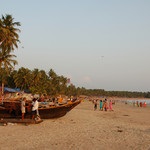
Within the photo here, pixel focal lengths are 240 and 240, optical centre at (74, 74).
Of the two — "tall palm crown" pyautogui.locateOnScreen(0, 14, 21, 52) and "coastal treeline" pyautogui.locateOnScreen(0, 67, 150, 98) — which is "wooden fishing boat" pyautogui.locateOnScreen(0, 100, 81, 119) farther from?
"coastal treeline" pyautogui.locateOnScreen(0, 67, 150, 98)

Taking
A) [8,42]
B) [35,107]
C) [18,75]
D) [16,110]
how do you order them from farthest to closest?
[18,75] → [8,42] → [16,110] → [35,107]

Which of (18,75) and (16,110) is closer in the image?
(16,110)

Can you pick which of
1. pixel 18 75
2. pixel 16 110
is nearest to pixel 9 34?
pixel 16 110

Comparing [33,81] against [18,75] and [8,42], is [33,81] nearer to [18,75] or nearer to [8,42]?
[18,75]

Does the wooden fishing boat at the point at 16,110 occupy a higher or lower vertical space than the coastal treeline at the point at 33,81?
lower

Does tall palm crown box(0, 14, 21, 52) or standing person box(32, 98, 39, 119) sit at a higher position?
tall palm crown box(0, 14, 21, 52)

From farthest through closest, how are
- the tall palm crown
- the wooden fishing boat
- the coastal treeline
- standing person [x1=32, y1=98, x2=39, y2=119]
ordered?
the coastal treeline
the tall palm crown
the wooden fishing boat
standing person [x1=32, y1=98, x2=39, y2=119]

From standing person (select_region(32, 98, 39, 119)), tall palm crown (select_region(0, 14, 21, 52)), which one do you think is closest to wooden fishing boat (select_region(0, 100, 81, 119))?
standing person (select_region(32, 98, 39, 119))

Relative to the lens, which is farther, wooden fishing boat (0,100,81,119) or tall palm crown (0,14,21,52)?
tall palm crown (0,14,21,52)

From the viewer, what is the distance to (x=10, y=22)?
3341 cm

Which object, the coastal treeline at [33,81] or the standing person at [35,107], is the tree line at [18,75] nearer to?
the coastal treeline at [33,81]

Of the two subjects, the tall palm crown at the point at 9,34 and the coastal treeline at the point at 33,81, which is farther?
the coastal treeline at the point at 33,81

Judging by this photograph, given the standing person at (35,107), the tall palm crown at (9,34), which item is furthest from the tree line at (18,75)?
the standing person at (35,107)

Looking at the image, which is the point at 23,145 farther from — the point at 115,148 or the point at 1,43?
the point at 1,43
